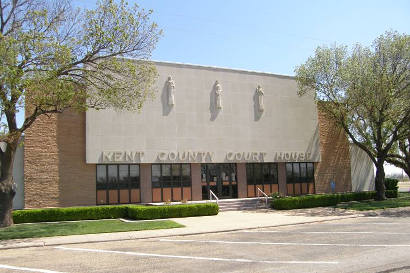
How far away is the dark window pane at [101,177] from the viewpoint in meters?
24.7

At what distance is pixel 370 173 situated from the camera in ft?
120

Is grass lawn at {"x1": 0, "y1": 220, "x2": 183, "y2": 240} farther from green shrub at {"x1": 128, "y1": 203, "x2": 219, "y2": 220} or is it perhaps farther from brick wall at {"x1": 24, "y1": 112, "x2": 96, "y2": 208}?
brick wall at {"x1": 24, "y1": 112, "x2": 96, "y2": 208}

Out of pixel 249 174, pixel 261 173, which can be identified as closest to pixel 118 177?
pixel 249 174

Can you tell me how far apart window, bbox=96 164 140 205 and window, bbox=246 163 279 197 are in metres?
8.54

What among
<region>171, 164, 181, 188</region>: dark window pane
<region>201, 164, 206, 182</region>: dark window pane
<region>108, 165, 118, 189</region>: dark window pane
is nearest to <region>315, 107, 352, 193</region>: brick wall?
<region>201, 164, 206, 182</region>: dark window pane

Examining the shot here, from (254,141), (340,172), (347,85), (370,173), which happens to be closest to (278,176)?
(254,141)

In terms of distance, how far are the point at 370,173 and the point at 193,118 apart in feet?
62.6

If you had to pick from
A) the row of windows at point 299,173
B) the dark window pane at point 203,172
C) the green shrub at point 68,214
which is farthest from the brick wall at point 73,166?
the row of windows at point 299,173

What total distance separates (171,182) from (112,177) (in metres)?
3.95

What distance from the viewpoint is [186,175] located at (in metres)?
27.1

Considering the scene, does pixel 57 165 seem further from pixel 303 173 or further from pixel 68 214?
pixel 303 173

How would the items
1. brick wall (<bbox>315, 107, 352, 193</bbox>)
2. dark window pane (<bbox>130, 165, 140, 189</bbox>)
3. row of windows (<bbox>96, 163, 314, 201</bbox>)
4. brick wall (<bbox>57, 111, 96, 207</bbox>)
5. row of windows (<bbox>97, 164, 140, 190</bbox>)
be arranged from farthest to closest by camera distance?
1. brick wall (<bbox>315, 107, 352, 193</bbox>)
2. dark window pane (<bbox>130, 165, 140, 189</bbox>)
3. row of windows (<bbox>96, 163, 314, 201</bbox>)
4. row of windows (<bbox>97, 164, 140, 190</bbox>)
5. brick wall (<bbox>57, 111, 96, 207</bbox>)

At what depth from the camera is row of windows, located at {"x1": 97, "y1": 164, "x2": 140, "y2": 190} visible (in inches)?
976

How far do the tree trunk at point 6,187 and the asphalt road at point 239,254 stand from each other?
4.52 m
